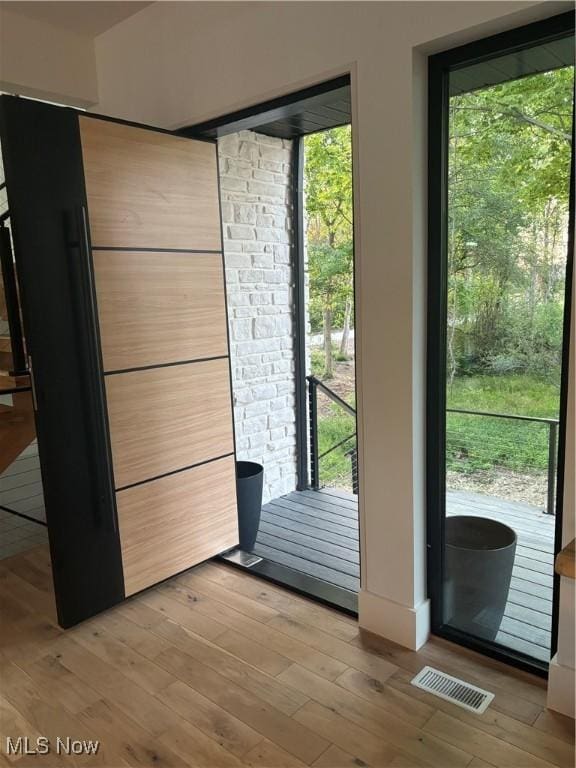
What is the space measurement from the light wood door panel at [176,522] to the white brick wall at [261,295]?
0.78 metres

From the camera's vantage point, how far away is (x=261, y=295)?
368cm

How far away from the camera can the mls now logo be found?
Result: 1750mm

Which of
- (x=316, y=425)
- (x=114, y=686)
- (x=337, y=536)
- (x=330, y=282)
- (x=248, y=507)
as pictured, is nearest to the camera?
(x=114, y=686)

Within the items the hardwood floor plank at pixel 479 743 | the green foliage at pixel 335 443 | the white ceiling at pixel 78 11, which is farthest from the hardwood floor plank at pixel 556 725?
the white ceiling at pixel 78 11

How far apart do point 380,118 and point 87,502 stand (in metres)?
1.84

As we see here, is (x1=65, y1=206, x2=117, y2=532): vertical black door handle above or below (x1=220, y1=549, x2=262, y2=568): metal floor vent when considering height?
above

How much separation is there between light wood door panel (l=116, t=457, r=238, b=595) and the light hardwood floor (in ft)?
0.60

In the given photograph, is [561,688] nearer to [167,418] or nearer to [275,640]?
[275,640]

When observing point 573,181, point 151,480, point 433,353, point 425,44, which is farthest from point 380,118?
point 151,480

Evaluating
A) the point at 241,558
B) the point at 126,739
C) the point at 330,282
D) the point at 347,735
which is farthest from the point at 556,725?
the point at 330,282

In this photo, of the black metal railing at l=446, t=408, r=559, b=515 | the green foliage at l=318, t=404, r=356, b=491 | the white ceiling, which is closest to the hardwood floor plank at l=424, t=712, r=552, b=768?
the black metal railing at l=446, t=408, r=559, b=515

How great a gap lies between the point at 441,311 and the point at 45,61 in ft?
7.53

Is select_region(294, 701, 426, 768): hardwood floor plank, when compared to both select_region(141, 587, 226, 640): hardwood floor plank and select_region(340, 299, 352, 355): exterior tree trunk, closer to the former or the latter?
select_region(141, 587, 226, 640): hardwood floor plank

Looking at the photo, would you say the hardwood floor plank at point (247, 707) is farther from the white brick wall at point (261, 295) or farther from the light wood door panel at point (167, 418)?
the white brick wall at point (261, 295)
